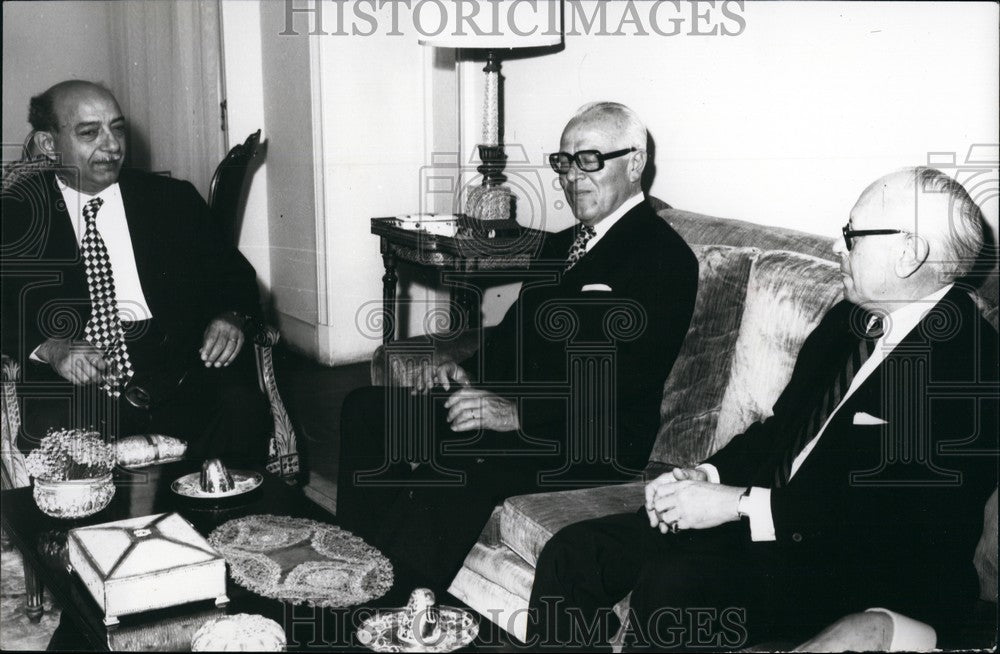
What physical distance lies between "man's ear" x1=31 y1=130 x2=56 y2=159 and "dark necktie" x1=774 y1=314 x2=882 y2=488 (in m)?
2.28

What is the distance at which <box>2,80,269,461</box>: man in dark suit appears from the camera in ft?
8.74

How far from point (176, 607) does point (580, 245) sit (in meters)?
1.37

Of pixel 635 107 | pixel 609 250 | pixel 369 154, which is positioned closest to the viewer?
→ pixel 609 250

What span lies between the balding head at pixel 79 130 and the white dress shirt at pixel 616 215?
149cm

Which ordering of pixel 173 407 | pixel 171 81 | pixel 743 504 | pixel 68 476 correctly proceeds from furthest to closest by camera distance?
pixel 171 81
pixel 173 407
pixel 68 476
pixel 743 504

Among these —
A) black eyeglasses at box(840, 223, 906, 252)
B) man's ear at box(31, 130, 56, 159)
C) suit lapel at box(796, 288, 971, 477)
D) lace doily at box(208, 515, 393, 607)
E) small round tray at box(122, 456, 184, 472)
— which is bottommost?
small round tray at box(122, 456, 184, 472)

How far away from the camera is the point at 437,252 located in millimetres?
3406

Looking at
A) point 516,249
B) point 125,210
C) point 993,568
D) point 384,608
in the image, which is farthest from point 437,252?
point 993,568

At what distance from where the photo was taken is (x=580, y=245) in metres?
2.50

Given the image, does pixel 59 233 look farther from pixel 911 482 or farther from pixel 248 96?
pixel 911 482

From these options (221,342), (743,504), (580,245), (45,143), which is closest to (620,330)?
(580,245)

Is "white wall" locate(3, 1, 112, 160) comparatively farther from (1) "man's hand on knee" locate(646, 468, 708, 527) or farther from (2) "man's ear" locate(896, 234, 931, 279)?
(2) "man's ear" locate(896, 234, 931, 279)

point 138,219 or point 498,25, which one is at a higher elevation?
point 498,25

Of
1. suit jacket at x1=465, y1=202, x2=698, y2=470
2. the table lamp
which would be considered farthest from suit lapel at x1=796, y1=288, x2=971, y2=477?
the table lamp
